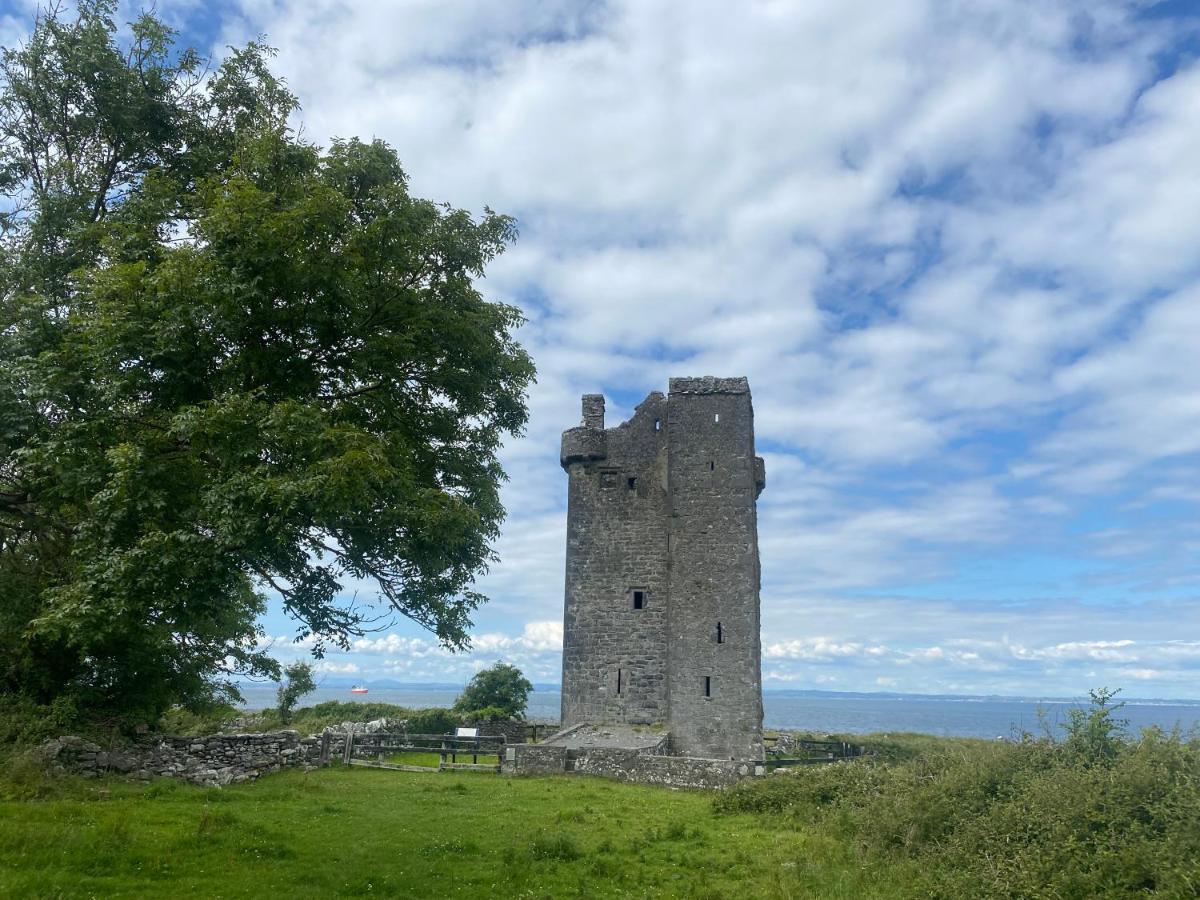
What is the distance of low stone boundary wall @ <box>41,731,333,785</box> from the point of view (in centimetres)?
1608

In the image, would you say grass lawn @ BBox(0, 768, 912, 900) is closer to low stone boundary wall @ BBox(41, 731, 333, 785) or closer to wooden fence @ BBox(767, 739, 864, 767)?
low stone boundary wall @ BBox(41, 731, 333, 785)

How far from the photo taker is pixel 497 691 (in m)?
37.8

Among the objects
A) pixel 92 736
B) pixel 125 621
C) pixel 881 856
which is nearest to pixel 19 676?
pixel 92 736

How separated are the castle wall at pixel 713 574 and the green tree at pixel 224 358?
1405 centimetres

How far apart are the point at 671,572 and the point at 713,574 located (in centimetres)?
144

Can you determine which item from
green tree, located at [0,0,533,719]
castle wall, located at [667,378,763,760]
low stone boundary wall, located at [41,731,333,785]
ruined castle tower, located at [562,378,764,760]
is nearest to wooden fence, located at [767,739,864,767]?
castle wall, located at [667,378,763,760]

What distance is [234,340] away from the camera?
1138 cm

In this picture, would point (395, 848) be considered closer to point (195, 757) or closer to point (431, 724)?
point (195, 757)

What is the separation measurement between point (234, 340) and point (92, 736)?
1066cm

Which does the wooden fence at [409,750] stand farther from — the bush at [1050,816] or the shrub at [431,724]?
the bush at [1050,816]

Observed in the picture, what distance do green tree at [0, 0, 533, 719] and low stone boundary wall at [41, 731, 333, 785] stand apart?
121 inches

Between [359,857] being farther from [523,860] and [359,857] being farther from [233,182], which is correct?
[233,182]

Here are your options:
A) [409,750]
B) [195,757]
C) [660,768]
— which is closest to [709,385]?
[660,768]

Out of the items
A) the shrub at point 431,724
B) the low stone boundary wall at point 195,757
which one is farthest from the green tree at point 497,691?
the low stone boundary wall at point 195,757
